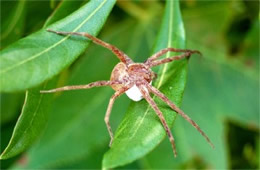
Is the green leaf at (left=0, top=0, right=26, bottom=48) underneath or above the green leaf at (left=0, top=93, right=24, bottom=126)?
above

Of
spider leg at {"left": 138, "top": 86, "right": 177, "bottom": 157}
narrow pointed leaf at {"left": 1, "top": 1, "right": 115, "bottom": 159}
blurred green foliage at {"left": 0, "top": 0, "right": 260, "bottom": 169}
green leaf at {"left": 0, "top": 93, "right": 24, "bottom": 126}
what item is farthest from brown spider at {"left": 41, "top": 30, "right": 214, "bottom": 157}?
green leaf at {"left": 0, "top": 93, "right": 24, "bottom": 126}

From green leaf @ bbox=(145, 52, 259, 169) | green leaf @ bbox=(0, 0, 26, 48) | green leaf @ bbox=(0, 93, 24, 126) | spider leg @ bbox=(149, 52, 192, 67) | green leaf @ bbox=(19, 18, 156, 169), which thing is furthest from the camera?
green leaf @ bbox=(145, 52, 259, 169)

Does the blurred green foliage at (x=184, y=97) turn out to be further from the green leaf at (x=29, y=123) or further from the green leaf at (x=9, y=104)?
the green leaf at (x=29, y=123)

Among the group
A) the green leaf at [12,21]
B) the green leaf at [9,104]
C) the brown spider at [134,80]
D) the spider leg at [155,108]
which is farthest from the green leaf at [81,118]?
the spider leg at [155,108]

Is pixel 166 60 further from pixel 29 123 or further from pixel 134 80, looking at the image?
pixel 29 123

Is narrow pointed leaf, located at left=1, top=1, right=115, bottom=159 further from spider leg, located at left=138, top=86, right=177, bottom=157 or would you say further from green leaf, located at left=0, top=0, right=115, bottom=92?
spider leg, located at left=138, top=86, right=177, bottom=157

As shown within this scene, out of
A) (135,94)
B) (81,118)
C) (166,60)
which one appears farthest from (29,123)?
(81,118)

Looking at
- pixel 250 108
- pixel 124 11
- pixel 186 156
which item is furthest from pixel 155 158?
pixel 124 11

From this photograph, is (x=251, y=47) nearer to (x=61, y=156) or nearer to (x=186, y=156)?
(x=186, y=156)
